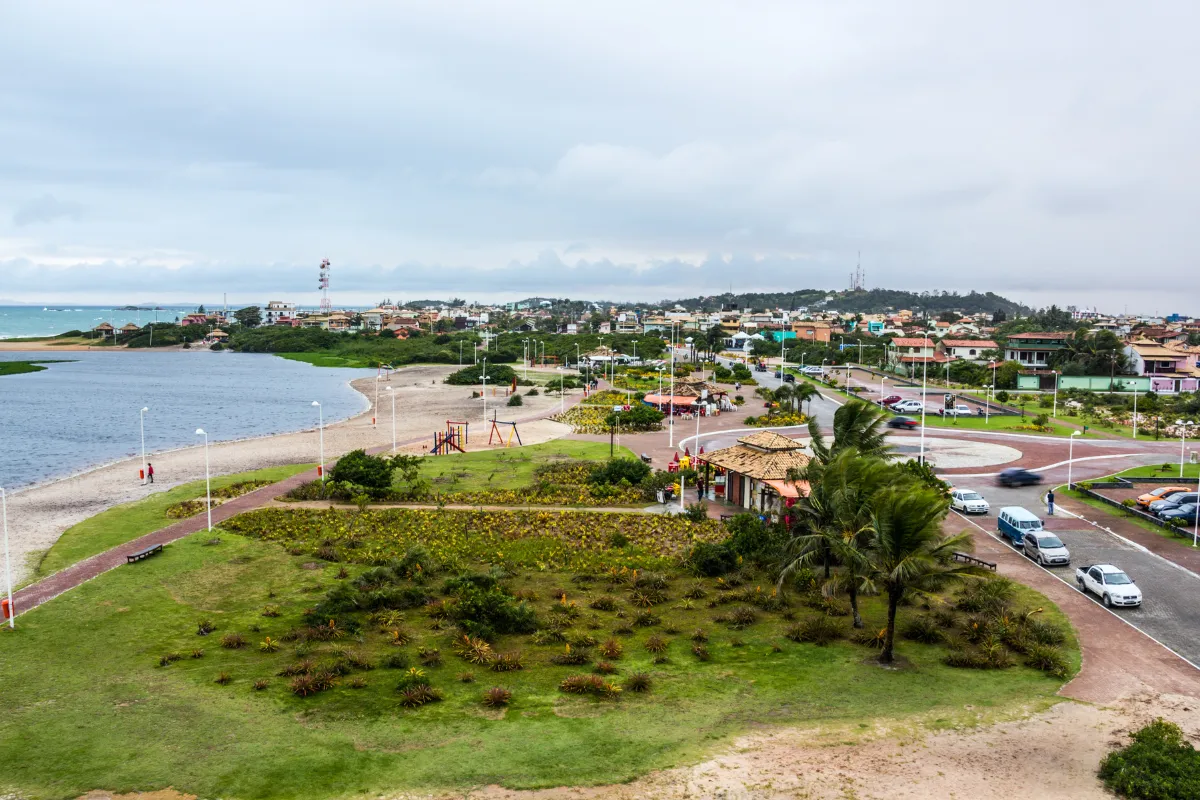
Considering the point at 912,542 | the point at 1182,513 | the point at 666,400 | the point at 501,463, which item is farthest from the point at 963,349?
the point at 912,542

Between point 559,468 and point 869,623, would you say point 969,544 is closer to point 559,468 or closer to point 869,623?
point 869,623

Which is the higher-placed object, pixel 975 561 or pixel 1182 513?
pixel 1182 513

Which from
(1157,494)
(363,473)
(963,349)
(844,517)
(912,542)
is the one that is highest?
(963,349)

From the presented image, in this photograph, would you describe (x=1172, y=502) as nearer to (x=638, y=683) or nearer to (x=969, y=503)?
(x=969, y=503)

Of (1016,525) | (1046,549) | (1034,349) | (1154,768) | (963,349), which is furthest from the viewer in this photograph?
(963,349)

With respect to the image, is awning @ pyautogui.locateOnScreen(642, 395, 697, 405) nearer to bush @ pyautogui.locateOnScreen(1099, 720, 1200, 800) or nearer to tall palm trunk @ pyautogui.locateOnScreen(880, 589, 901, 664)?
tall palm trunk @ pyautogui.locateOnScreen(880, 589, 901, 664)

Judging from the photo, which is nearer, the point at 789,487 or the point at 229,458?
the point at 789,487

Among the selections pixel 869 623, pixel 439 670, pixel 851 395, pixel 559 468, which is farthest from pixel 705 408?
pixel 439 670
